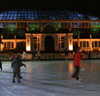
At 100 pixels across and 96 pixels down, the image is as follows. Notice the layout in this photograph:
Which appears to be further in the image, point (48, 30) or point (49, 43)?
point (48, 30)

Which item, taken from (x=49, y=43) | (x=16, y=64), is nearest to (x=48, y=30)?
(x=49, y=43)

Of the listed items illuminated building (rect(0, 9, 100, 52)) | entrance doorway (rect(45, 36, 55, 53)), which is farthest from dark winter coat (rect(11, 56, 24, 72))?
entrance doorway (rect(45, 36, 55, 53))

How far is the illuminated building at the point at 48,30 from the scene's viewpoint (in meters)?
52.5

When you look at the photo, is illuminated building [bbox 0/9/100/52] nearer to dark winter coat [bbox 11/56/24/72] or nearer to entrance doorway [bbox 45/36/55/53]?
entrance doorway [bbox 45/36/55/53]

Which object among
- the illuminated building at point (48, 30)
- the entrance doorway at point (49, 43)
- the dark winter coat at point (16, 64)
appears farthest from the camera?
the entrance doorway at point (49, 43)

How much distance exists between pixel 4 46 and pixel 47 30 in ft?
37.0

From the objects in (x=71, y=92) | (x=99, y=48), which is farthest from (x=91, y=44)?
(x=71, y=92)

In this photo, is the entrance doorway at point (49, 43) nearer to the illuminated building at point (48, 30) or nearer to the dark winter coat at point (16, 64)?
the illuminated building at point (48, 30)

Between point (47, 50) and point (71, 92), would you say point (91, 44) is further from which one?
point (71, 92)

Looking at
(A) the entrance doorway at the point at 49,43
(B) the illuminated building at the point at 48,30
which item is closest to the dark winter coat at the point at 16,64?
(B) the illuminated building at the point at 48,30

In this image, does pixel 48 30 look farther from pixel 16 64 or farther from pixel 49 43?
pixel 16 64

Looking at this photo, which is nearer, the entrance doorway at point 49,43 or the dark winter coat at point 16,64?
the dark winter coat at point 16,64

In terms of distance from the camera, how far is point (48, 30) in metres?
53.2

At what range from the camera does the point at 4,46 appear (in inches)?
2114
